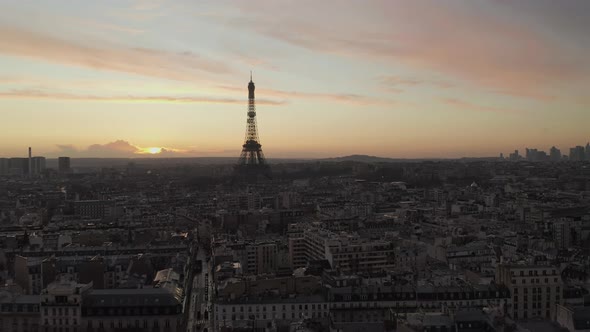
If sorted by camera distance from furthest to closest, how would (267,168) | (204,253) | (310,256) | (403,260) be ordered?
(267,168)
(204,253)
(310,256)
(403,260)

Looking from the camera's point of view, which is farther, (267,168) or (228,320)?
(267,168)

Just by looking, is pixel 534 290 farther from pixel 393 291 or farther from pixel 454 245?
pixel 454 245

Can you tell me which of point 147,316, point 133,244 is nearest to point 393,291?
point 147,316

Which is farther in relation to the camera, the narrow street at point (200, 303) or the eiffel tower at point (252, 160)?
the eiffel tower at point (252, 160)

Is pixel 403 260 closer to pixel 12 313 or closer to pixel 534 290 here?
pixel 534 290

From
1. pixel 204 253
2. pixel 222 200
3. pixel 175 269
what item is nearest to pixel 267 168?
pixel 222 200

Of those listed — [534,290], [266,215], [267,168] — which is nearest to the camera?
[534,290]

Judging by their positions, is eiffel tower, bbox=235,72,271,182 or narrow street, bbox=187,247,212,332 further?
eiffel tower, bbox=235,72,271,182

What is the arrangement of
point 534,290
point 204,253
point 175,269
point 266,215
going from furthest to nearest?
point 266,215, point 204,253, point 175,269, point 534,290

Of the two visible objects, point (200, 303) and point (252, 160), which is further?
point (252, 160)
